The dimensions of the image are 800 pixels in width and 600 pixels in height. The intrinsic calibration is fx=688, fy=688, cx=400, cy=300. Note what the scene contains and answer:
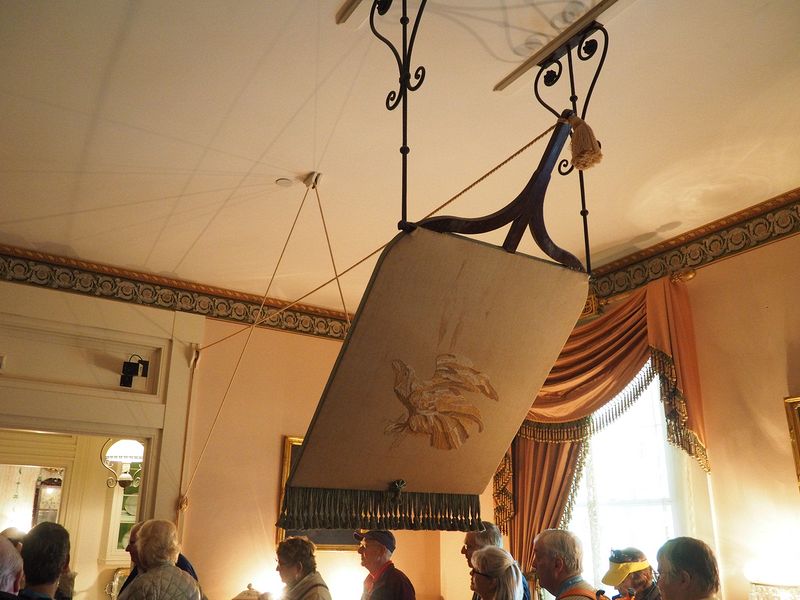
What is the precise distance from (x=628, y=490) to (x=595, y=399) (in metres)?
0.69

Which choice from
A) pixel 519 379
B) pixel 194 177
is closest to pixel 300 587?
pixel 519 379

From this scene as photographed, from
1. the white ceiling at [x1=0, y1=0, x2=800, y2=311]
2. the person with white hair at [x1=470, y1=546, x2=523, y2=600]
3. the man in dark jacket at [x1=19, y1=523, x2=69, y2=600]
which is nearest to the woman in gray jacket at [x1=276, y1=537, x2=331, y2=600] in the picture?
the person with white hair at [x1=470, y1=546, x2=523, y2=600]

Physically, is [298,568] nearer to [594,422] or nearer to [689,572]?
[689,572]

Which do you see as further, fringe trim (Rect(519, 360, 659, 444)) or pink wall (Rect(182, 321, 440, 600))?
pink wall (Rect(182, 321, 440, 600))

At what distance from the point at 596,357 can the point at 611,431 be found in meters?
0.63

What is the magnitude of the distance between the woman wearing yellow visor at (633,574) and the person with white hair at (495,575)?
1.12 m

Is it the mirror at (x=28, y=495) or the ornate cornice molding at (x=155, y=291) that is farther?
the mirror at (x=28, y=495)

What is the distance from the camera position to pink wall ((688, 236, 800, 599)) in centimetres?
377

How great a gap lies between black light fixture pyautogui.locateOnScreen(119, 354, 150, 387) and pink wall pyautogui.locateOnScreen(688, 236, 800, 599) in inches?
153

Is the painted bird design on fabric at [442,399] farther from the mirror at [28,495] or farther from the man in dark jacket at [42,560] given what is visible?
the mirror at [28,495]

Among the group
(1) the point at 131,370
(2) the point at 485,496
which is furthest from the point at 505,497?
(1) the point at 131,370

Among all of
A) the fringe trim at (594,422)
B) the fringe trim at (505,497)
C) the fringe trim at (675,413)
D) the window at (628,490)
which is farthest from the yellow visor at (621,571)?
the fringe trim at (505,497)

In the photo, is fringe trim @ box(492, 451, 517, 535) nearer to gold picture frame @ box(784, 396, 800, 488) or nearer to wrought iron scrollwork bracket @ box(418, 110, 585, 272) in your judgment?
gold picture frame @ box(784, 396, 800, 488)

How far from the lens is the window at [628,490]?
450 centimetres
